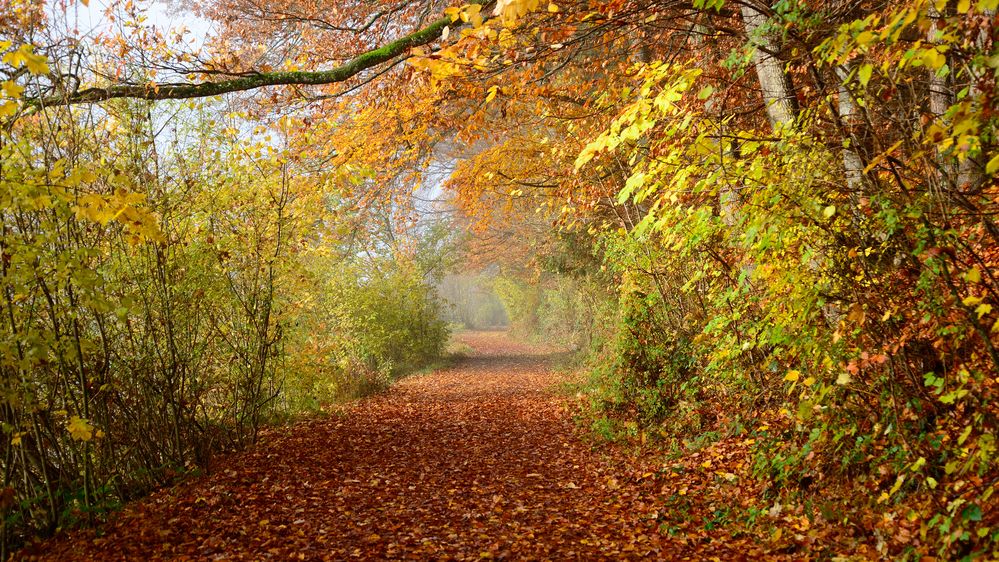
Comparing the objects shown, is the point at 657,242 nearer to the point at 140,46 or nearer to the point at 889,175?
the point at 889,175

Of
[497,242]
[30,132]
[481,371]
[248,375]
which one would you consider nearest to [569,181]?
[248,375]

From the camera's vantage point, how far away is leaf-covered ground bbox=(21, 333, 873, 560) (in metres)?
4.10

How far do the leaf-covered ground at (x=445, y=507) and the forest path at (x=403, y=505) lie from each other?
0.6 inches

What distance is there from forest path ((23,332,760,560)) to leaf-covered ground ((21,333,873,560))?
2cm

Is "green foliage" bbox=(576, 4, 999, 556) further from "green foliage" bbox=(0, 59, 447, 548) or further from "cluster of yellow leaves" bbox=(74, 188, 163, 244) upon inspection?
"green foliage" bbox=(0, 59, 447, 548)

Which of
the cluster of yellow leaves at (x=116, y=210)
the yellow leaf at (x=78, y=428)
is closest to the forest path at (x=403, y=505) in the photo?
the yellow leaf at (x=78, y=428)

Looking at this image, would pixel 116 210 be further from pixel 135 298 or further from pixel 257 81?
pixel 257 81

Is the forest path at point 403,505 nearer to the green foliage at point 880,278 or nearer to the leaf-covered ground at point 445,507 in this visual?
the leaf-covered ground at point 445,507

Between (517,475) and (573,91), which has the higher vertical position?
(573,91)

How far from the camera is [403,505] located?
206 inches

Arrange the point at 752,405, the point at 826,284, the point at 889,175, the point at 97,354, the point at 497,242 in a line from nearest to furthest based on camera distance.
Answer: the point at 826,284 → the point at 889,175 → the point at 97,354 → the point at 752,405 → the point at 497,242

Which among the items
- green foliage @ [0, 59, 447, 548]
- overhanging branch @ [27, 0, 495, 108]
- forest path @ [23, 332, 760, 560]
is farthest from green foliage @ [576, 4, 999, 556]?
green foliage @ [0, 59, 447, 548]

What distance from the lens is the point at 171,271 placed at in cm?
538

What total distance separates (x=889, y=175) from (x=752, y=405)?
2.34 m
